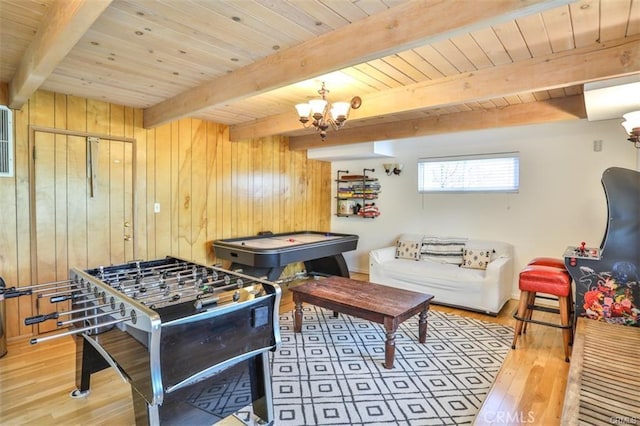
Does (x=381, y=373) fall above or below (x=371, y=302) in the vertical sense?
below

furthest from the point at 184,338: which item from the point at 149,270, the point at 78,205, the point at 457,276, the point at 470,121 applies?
the point at 470,121

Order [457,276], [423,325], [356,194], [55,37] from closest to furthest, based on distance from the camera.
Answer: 1. [55,37]
2. [423,325]
3. [457,276]
4. [356,194]

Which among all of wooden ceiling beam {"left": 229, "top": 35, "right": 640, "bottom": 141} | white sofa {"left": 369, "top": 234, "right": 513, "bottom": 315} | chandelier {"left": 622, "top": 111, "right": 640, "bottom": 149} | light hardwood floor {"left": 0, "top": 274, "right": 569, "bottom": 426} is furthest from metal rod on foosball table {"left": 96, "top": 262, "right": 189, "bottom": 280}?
chandelier {"left": 622, "top": 111, "right": 640, "bottom": 149}

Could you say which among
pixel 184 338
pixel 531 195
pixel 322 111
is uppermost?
pixel 322 111

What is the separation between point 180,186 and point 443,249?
138 inches

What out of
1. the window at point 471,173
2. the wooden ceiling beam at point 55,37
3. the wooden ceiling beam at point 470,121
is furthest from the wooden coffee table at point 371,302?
the wooden ceiling beam at point 55,37

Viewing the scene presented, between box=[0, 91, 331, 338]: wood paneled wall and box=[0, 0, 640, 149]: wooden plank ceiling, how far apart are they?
0.30 meters

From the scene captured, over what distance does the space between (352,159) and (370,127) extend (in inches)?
54.5

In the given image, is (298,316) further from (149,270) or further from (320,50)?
(320,50)

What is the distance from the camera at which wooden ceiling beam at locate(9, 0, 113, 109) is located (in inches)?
59.6

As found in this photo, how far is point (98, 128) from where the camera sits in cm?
346

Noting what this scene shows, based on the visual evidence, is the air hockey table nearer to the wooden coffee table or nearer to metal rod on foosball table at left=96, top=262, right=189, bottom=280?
the wooden coffee table

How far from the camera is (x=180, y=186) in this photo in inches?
162

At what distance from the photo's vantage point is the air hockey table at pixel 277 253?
383 centimetres
